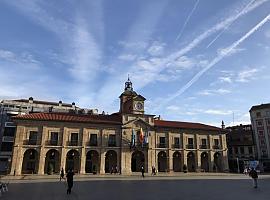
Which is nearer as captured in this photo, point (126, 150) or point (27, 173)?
point (27, 173)

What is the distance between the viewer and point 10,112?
63156mm

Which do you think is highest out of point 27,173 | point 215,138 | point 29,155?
point 215,138

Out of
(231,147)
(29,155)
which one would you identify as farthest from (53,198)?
(231,147)

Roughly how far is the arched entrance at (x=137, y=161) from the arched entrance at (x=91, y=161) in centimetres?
682

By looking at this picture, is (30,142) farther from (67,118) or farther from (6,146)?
(6,146)

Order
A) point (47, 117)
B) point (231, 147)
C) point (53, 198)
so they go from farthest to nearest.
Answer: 1. point (231, 147)
2. point (47, 117)
3. point (53, 198)

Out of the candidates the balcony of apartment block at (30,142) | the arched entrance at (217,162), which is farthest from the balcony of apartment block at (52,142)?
the arched entrance at (217,162)

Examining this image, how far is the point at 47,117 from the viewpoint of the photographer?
4197 centimetres

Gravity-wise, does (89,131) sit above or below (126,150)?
above

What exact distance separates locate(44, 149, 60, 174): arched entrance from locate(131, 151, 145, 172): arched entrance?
13543mm

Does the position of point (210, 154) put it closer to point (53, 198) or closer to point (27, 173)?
point (27, 173)

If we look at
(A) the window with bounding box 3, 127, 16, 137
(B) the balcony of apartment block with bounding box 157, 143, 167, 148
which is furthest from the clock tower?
(A) the window with bounding box 3, 127, 16, 137

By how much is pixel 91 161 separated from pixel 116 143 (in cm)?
568

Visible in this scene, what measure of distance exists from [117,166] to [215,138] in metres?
22.5
